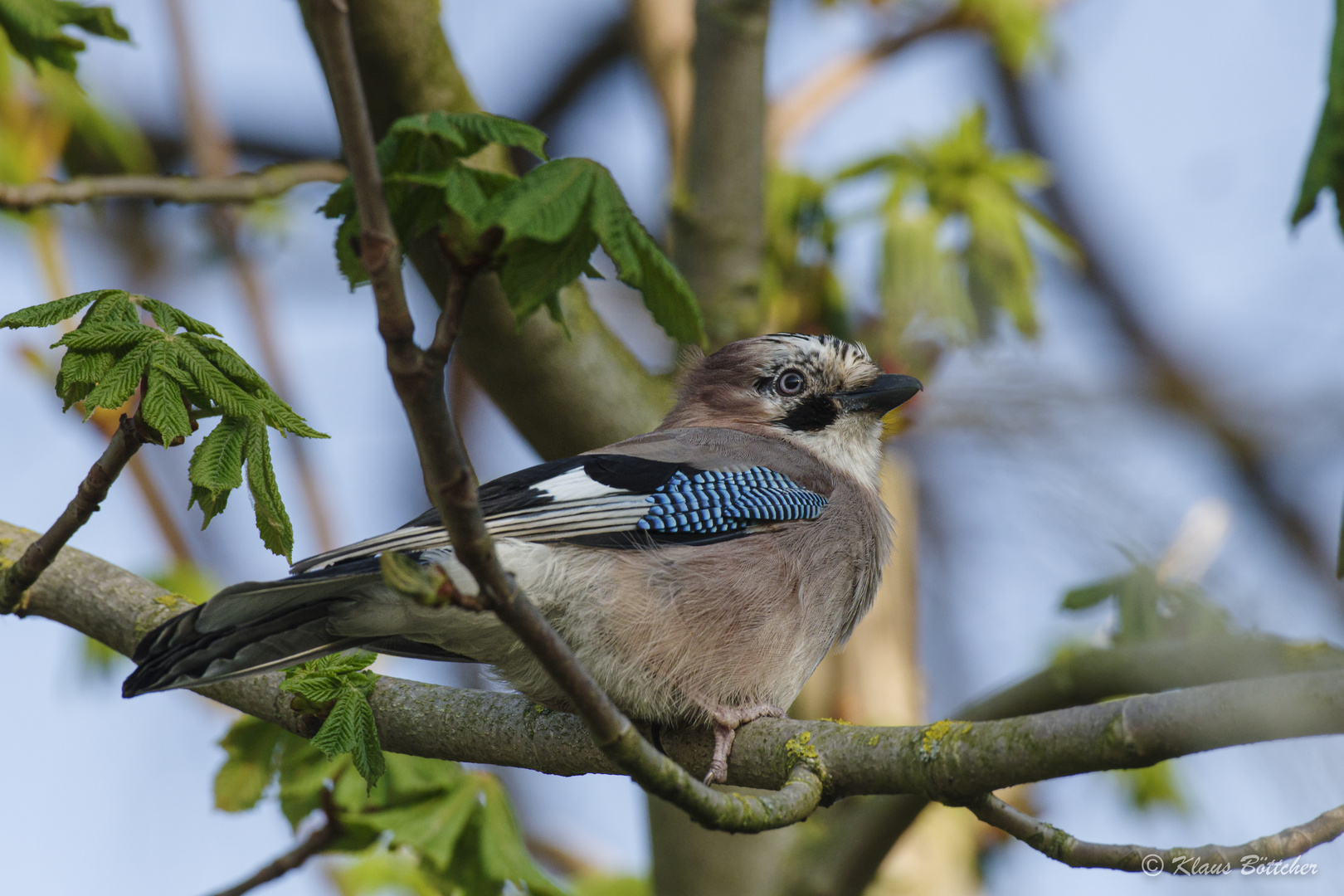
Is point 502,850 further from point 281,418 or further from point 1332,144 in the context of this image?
point 1332,144

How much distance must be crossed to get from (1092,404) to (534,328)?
1.91 m

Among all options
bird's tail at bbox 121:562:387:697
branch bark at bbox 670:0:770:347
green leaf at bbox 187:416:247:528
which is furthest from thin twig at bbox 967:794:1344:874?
branch bark at bbox 670:0:770:347

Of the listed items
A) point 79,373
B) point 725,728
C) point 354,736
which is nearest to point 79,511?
point 79,373

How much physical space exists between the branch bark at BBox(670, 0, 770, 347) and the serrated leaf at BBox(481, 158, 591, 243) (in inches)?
126

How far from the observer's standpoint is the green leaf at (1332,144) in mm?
2760

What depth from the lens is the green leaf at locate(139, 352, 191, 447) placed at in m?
2.44

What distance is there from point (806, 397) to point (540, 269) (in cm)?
271

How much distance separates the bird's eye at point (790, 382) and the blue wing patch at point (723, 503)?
0.81 meters

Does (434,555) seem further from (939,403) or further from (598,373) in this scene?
(939,403)

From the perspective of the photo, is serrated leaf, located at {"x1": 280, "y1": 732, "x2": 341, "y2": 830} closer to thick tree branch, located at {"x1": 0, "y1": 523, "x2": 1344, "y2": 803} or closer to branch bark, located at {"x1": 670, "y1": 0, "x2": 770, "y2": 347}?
thick tree branch, located at {"x1": 0, "y1": 523, "x2": 1344, "y2": 803}

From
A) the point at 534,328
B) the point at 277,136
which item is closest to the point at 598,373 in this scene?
the point at 534,328

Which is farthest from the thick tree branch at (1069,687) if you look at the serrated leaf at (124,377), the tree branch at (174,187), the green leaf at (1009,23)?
the green leaf at (1009,23)

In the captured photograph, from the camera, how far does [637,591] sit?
3.33 metres

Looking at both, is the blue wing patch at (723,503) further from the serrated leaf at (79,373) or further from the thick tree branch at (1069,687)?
the serrated leaf at (79,373)
